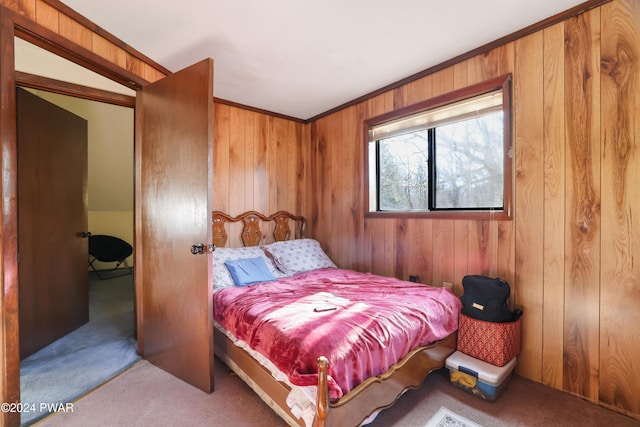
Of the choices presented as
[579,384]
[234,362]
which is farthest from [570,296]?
[234,362]

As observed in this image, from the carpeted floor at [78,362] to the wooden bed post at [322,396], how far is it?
5.63ft

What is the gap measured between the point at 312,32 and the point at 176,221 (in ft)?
5.43

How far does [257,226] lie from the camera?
333 centimetres

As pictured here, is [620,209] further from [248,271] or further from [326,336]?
[248,271]

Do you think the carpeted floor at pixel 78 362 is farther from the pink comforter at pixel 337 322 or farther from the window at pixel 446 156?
the window at pixel 446 156

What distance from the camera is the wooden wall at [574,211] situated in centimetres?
162

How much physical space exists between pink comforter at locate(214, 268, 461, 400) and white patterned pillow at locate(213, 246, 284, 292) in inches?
6.2

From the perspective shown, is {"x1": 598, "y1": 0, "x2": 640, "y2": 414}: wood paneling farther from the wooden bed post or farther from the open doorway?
the open doorway

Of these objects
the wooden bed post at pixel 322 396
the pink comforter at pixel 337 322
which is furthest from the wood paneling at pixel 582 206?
the wooden bed post at pixel 322 396

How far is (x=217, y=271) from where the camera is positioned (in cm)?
240

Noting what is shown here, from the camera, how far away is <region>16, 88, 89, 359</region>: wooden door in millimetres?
2213

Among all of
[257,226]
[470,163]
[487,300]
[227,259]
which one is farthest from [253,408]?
[470,163]

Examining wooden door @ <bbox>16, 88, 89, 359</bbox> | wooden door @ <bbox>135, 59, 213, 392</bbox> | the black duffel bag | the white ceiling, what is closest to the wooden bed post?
wooden door @ <bbox>135, 59, 213, 392</bbox>

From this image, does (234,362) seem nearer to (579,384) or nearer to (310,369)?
(310,369)
